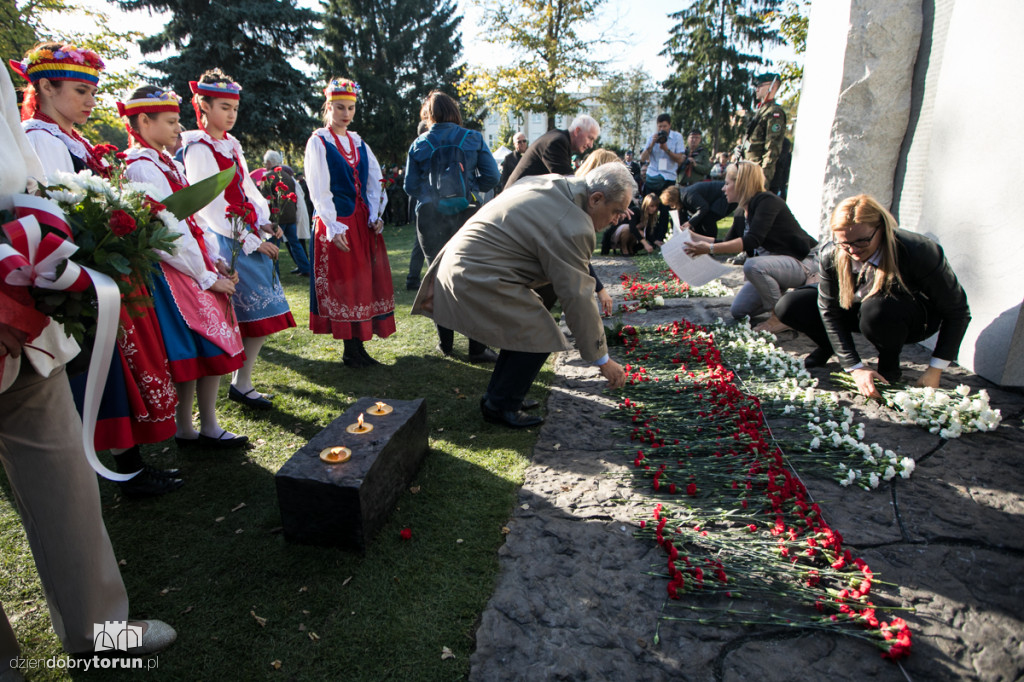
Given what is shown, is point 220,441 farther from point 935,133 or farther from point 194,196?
point 935,133

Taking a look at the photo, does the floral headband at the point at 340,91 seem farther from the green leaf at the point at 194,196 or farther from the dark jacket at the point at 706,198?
the dark jacket at the point at 706,198

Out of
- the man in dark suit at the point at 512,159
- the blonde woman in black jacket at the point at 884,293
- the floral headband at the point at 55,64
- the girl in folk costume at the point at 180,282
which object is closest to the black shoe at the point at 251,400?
the girl in folk costume at the point at 180,282

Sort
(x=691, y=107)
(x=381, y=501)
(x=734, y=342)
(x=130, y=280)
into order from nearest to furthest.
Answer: (x=130, y=280), (x=381, y=501), (x=734, y=342), (x=691, y=107)

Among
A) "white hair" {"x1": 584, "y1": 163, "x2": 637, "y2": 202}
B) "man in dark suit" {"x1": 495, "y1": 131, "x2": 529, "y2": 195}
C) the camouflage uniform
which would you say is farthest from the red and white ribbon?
the camouflage uniform

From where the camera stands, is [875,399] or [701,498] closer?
[701,498]

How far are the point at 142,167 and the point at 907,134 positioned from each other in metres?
6.15

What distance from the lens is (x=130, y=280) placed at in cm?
175

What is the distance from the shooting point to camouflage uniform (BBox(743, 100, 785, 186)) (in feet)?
25.6

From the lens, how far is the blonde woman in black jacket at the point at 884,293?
3336mm

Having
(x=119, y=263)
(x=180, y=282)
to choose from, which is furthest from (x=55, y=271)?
(x=180, y=282)

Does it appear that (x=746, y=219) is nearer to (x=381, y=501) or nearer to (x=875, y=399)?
(x=875, y=399)

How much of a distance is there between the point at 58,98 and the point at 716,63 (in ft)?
96.4

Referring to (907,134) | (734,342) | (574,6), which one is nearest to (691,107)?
(574,6)

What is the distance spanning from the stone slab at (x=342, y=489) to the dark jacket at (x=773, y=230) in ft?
12.5
